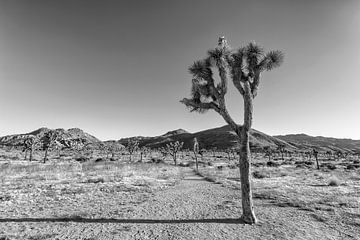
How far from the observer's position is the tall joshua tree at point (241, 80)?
7.12 metres

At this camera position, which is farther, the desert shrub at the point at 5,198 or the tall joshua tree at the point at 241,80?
the desert shrub at the point at 5,198

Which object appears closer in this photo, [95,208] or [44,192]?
[95,208]

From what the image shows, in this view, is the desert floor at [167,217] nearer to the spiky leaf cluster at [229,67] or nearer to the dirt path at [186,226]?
the dirt path at [186,226]

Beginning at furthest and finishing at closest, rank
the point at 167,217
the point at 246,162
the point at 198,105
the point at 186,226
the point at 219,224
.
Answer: the point at 198,105 < the point at 167,217 < the point at 246,162 < the point at 219,224 < the point at 186,226

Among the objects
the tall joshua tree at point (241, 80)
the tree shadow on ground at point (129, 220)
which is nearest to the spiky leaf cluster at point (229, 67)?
the tall joshua tree at point (241, 80)

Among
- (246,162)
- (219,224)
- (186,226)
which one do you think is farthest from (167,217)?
(246,162)

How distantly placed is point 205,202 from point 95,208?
520cm

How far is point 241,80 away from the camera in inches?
330

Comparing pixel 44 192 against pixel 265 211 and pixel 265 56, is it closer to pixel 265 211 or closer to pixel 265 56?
pixel 265 211

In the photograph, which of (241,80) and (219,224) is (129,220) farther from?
(241,80)

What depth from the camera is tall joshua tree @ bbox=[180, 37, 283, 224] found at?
281 inches

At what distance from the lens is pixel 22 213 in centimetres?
750

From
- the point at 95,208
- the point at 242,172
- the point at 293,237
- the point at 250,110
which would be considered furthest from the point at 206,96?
the point at 95,208

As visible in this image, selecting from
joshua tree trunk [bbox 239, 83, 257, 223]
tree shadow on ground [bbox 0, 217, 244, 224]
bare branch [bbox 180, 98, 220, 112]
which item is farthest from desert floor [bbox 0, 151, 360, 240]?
bare branch [bbox 180, 98, 220, 112]
